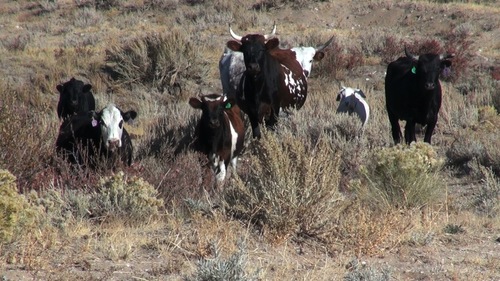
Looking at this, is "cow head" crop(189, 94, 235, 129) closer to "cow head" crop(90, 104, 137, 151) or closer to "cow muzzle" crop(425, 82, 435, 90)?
"cow head" crop(90, 104, 137, 151)

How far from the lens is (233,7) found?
40844 millimetres

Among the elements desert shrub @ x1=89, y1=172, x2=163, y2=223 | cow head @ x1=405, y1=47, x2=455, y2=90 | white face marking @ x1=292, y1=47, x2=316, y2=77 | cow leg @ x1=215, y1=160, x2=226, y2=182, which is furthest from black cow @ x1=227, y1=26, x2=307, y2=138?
desert shrub @ x1=89, y1=172, x2=163, y2=223

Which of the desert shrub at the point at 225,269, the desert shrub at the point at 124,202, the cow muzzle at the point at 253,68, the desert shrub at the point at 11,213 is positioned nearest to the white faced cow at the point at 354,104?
the cow muzzle at the point at 253,68

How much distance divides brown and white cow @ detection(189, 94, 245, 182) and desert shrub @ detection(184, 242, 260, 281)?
21.6 ft

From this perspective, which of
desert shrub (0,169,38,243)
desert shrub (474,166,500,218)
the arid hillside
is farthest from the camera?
desert shrub (474,166,500,218)

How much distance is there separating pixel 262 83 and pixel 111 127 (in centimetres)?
306

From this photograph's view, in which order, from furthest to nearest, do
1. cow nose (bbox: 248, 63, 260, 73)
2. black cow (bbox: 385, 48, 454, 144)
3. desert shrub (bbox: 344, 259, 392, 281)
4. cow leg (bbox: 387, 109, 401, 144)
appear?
cow leg (bbox: 387, 109, 401, 144) → cow nose (bbox: 248, 63, 260, 73) → black cow (bbox: 385, 48, 454, 144) → desert shrub (bbox: 344, 259, 392, 281)

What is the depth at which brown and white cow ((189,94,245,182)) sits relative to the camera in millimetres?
13203

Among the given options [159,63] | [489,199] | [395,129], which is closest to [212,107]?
[395,129]

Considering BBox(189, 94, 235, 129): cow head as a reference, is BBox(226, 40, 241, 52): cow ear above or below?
above

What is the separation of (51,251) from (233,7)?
34.4 meters

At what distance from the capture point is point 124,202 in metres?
8.88

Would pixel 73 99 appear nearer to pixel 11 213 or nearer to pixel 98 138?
pixel 98 138

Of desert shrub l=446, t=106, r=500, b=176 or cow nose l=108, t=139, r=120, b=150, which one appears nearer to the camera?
cow nose l=108, t=139, r=120, b=150
